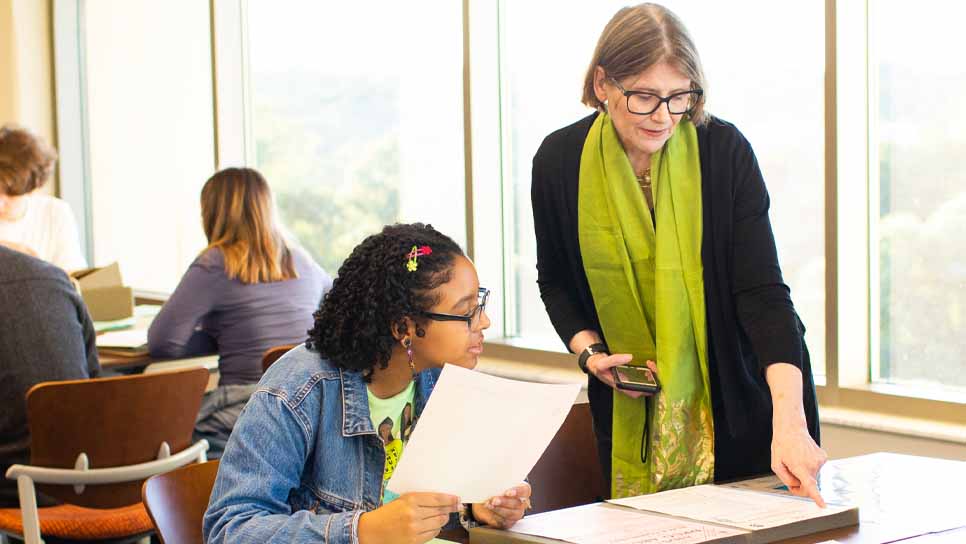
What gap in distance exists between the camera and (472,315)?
1689mm

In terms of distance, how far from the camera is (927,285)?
2.84 metres

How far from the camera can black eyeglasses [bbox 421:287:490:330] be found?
166cm

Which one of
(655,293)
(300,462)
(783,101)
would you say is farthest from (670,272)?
(783,101)

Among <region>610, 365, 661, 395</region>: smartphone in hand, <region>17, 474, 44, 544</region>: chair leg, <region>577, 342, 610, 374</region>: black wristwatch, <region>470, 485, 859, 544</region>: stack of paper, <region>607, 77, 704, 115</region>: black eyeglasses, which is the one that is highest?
<region>607, 77, 704, 115</region>: black eyeglasses

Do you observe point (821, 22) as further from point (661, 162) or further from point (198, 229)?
point (198, 229)

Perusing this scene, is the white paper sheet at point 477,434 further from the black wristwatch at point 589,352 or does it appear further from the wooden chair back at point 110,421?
the wooden chair back at point 110,421

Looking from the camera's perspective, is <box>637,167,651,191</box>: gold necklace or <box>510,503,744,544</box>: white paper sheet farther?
<box>637,167,651,191</box>: gold necklace

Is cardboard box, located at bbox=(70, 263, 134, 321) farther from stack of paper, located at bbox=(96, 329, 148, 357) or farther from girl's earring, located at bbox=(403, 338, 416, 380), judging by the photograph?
girl's earring, located at bbox=(403, 338, 416, 380)

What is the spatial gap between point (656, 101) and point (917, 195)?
1.32m

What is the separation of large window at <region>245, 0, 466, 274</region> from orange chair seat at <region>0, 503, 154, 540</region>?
1.84 metres

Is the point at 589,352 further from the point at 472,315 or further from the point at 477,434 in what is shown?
the point at 477,434

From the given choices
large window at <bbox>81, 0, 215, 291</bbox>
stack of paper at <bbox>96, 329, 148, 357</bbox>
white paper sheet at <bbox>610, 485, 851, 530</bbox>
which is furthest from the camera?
large window at <bbox>81, 0, 215, 291</bbox>

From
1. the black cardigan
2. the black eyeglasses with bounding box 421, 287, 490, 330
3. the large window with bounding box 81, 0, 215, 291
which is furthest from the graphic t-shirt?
the large window with bounding box 81, 0, 215, 291

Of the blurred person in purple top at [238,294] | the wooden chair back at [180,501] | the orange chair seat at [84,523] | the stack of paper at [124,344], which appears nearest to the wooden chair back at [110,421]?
the orange chair seat at [84,523]
